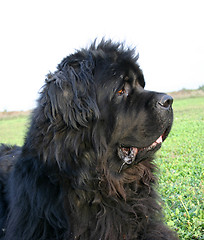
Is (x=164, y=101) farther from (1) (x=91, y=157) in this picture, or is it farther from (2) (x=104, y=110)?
(1) (x=91, y=157)

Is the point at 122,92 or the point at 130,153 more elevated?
the point at 122,92

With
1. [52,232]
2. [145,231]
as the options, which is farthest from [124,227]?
[52,232]

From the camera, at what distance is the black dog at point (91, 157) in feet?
7.26

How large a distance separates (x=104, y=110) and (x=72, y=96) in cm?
31

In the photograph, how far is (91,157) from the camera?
2.29 meters

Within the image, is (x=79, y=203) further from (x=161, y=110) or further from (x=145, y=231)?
(x=161, y=110)

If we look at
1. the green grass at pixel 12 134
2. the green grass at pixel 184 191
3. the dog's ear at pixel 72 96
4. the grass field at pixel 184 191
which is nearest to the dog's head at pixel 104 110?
the dog's ear at pixel 72 96

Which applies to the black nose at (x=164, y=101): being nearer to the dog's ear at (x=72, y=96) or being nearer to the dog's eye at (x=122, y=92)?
the dog's eye at (x=122, y=92)

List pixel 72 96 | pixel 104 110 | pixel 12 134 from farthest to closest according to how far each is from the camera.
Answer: pixel 12 134, pixel 104 110, pixel 72 96

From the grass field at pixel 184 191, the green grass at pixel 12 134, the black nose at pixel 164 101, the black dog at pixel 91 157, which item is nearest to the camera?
the black dog at pixel 91 157

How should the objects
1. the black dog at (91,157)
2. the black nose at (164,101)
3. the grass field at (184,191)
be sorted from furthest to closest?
the grass field at (184,191)
the black nose at (164,101)
the black dog at (91,157)

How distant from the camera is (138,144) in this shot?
2.45 m

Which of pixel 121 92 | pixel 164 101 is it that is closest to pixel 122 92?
pixel 121 92

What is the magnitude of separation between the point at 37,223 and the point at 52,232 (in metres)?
0.15
